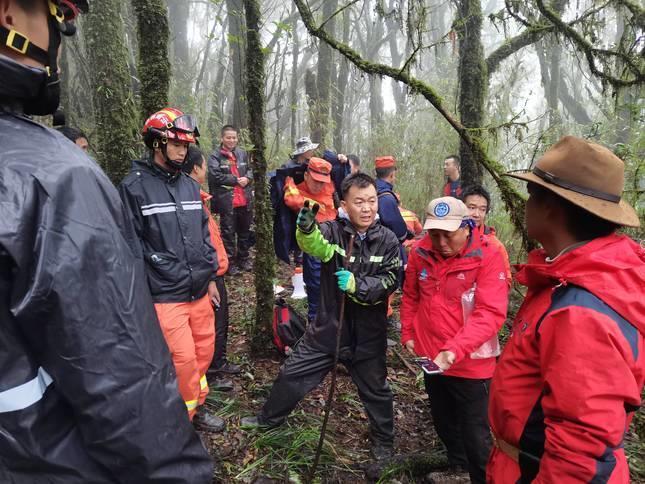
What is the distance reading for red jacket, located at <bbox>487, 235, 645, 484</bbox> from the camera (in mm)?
1298

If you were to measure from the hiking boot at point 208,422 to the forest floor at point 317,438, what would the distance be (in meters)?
0.05

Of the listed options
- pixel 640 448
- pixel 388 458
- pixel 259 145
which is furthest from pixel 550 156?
pixel 640 448

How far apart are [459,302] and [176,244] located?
85.1 inches

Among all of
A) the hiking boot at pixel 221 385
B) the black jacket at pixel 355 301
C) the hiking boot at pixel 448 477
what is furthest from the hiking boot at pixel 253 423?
the hiking boot at pixel 448 477

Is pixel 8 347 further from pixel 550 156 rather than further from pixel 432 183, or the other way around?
pixel 432 183

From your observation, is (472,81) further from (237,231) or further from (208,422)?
(208,422)

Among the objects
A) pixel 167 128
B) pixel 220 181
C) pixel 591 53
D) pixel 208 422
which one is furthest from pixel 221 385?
pixel 591 53

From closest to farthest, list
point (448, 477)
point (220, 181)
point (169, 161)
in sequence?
point (448, 477)
point (169, 161)
point (220, 181)

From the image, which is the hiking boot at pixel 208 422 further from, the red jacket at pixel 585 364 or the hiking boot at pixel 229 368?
the red jacket at pixel 585 364

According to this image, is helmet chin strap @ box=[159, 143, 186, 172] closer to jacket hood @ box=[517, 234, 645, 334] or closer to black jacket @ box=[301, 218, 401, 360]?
black jacket @ box=[301, 218, 401, 360]

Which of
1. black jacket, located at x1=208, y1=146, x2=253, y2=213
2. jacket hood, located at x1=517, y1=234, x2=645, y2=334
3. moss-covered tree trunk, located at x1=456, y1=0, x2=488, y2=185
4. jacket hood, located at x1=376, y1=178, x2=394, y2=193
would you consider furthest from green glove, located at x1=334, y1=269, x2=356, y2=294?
black jacket, located at x1=208, y1=146, x2=253, y2=213

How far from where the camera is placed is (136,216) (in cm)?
303

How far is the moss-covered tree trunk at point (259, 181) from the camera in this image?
3979 mm

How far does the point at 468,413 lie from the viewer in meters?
2.82
